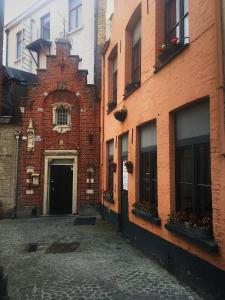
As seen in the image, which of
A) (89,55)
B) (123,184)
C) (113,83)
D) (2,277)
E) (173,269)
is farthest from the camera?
(89,55)

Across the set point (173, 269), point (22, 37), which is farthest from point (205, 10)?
point (22, 37)

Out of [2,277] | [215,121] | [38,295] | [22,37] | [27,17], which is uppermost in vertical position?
[27,17]

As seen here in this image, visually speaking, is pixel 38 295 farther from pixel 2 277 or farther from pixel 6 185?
→ pixel 6 185

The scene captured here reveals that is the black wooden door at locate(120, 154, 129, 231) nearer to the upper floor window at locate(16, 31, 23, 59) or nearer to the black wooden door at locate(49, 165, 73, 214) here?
the black wooden door at locate(49, 165, 73, 214)

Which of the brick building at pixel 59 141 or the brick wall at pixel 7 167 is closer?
the brick wall at pixel 7 167

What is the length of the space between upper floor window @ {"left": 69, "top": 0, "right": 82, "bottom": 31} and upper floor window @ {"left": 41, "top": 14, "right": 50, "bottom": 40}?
2320 millimetres

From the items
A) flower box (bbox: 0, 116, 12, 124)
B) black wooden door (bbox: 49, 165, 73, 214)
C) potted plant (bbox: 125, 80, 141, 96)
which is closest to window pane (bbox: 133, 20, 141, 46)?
potted plant (bbox: 125, 80, 141, 96)

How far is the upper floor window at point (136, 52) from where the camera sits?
364 inches

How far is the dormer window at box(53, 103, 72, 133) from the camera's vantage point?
48.5 ft

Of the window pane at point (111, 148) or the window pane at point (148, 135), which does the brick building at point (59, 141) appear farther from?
the window pane at point (148, 135)

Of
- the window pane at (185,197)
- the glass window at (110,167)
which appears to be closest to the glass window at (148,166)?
the window pane at (185,197)

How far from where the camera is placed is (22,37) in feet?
69.4

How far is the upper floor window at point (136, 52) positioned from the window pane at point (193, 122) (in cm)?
346

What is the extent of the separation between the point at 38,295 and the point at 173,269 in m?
2.55
